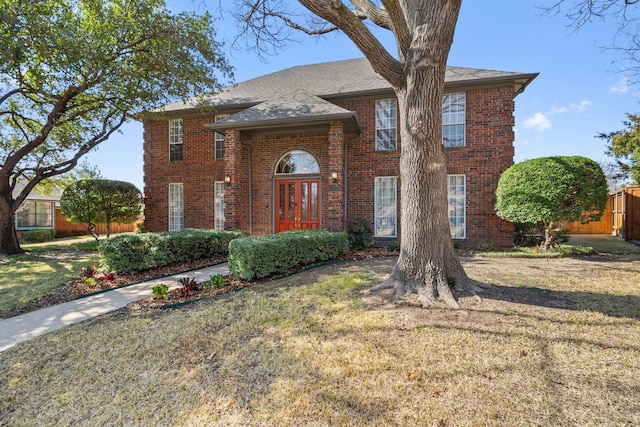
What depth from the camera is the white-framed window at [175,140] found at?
13.2m

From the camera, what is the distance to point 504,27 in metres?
8.87

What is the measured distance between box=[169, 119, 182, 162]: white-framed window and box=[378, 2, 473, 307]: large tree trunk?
36.8 feet

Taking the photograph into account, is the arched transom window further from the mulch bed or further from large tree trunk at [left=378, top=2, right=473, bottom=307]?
large tree trunk at [left=378, top=2, right=473, bottom=307]

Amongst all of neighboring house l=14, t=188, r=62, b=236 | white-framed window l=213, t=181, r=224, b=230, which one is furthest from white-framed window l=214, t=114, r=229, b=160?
neighboring house l=14, t=188, r=62, b=236

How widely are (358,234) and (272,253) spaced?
172 inches

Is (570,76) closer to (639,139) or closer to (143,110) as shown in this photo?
(639,139)

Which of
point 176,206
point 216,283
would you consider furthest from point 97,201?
point 216,283

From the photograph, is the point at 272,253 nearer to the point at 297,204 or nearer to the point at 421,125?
the point at 421,125

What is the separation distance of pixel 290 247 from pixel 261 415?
174 inches

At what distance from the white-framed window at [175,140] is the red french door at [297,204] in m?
5.09

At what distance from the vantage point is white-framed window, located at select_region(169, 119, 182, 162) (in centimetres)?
1316

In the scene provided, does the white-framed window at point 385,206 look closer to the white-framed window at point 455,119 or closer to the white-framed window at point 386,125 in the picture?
the white-framed window at point 386,125

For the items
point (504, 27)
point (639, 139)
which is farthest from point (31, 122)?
point (639, 139)

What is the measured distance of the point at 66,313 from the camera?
4789mm
